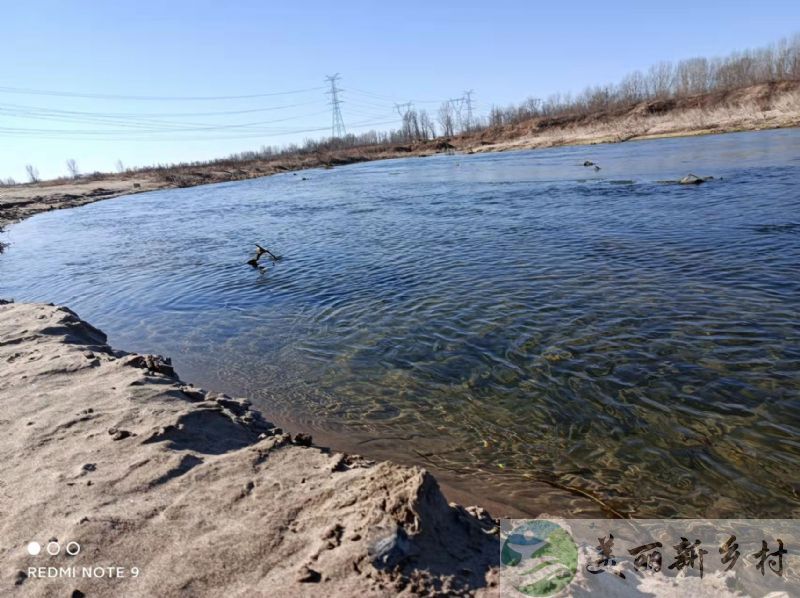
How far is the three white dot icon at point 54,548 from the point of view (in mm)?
2975

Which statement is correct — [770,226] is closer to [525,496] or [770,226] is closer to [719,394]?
[719,394]

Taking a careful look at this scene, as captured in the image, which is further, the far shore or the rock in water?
the far shore

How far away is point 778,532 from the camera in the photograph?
370 centimetres

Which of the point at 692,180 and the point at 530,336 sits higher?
the point at 692,180

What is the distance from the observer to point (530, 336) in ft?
24.8

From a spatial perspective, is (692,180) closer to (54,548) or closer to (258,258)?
(258,258)

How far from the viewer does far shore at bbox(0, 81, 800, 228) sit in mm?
51375

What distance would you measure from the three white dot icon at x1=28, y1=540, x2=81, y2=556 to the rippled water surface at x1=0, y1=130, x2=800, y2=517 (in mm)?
2946

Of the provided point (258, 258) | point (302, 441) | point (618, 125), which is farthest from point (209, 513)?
point (618, 125)

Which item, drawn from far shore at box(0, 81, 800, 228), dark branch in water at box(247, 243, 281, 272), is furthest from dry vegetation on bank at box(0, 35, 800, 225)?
dark branch in water at box(247, 243, 281, 272)
